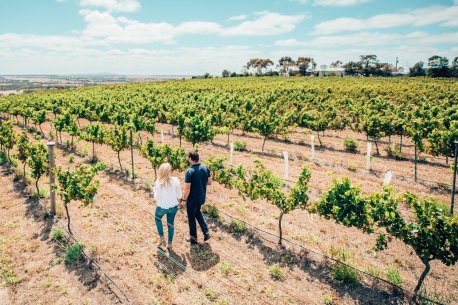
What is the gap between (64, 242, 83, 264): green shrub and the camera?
24.4 feet

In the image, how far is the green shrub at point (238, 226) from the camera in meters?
8.83

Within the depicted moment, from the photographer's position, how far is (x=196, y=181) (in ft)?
24.0

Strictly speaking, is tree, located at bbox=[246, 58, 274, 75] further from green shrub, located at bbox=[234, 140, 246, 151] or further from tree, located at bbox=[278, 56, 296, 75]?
green shrub, located at bbox=[234, 140, 246, 151]

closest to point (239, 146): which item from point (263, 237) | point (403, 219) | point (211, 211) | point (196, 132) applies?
point (196, 132)

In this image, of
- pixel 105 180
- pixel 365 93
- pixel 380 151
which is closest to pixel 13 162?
pixel 105 180

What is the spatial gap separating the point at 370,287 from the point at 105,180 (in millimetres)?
10829

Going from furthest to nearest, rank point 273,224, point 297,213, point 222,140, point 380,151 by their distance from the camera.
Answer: point 222,140
point 380,151
point 297,213
point 273,224

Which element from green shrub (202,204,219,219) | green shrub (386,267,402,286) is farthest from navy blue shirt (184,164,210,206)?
green shrub (386,267,402,286)

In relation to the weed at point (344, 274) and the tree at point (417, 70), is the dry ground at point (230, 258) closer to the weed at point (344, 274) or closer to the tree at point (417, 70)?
the weed at point (344, 274)

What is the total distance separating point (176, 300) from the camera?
6172 mm

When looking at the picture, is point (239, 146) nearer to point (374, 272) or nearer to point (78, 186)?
point (78, 186)

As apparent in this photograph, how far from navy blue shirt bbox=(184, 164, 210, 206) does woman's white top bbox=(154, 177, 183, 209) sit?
0.31 meters

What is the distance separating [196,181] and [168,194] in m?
0.72

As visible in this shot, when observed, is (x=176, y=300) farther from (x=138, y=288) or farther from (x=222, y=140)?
(x=222, y=140)
